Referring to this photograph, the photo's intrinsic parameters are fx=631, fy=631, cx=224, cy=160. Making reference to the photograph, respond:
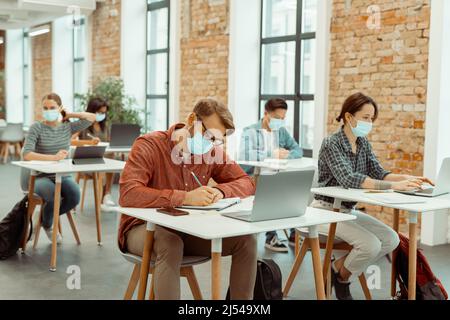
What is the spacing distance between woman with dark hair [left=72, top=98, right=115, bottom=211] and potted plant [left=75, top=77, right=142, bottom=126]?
6.89ft

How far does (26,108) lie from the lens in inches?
629

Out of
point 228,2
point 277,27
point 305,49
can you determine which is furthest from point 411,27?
point 228,2

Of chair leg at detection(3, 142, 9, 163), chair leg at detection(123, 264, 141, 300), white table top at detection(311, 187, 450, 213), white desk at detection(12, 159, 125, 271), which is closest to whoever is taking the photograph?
chair leg at detection(123, 264, 141, 300)

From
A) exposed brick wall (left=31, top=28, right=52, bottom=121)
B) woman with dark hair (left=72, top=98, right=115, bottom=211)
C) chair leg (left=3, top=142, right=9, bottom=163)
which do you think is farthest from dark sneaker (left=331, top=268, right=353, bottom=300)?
exposed brick wall (left=31, top=28, right=52, bottom=121)

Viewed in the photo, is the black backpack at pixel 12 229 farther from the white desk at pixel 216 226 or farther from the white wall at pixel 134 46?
the white wall at pixel 134 46

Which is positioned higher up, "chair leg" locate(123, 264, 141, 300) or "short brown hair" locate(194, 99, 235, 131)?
"short brown hair" locate(194, 99, 235, 131)

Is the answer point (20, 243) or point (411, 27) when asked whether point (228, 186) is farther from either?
point (411, 27)

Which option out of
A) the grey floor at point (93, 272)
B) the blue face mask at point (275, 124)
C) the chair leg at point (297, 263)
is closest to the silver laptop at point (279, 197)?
the chair leg at point (297, 263)

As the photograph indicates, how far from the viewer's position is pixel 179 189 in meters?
3.23

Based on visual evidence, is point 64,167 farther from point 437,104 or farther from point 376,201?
point 437,104

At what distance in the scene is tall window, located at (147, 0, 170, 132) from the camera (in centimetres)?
988

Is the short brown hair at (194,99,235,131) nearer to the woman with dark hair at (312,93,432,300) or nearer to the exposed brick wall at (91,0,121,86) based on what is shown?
the woman with dark hair at (312,93,432,300)
